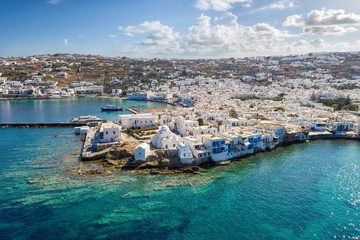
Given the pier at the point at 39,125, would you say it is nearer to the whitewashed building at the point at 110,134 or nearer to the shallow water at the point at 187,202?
the whitewashed building at the point at 110,134

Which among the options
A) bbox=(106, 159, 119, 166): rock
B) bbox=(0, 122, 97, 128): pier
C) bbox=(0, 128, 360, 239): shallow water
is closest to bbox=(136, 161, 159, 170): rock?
bbox=(0, 128, 360, 239): shallow water

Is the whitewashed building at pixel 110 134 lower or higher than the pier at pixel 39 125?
higher

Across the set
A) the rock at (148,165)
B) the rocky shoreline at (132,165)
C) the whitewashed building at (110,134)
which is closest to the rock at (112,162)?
the rocky shoreline at (132,165)

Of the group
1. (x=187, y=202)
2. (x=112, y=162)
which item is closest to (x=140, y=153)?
(x=112, y=162)

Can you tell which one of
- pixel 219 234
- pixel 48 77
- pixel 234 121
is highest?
pixel 48 77

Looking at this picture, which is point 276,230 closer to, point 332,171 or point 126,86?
point 332,171

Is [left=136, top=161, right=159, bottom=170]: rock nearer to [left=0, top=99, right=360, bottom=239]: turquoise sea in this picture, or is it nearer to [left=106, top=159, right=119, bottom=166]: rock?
[left=0, top=99, right=360, bottom=239]: turquoise sea

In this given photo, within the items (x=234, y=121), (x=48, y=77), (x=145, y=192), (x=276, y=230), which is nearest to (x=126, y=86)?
(x=48, y=77)

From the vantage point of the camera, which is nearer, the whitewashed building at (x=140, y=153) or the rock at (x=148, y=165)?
the rock at (x=148, y=165)

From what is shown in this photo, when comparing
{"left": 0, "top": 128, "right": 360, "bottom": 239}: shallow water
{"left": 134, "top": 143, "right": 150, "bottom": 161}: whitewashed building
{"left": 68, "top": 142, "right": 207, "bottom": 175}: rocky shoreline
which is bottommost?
{"left": 0, "top": 128, "right": 360, "bottom": 239}: shallow water
